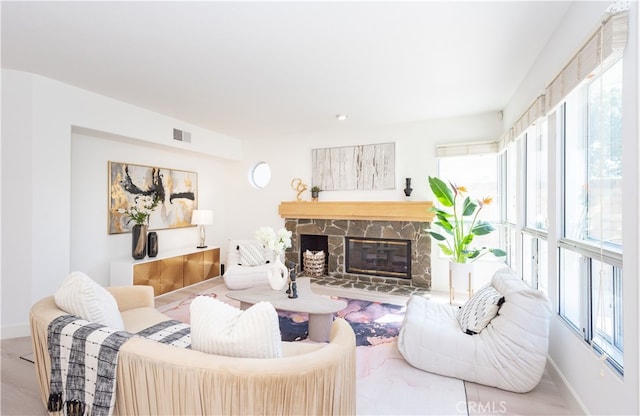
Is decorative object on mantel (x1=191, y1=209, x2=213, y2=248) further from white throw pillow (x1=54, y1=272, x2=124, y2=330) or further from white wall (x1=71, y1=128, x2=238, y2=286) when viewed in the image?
white throw pillow (x1=54, y1=272, x2=124, y2=330)

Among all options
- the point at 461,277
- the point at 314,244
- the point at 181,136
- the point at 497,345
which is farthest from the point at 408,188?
the point at 181,136

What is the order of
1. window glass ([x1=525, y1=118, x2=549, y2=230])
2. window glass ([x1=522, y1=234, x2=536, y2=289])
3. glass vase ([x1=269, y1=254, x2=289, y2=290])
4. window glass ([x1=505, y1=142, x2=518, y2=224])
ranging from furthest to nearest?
window glass ([x1=505, y1=142, x2=518, y2=224]), glass vase ([x1=269, y1=254, x2=289, y2=290]), window glass ([x1=522, y1=234, x2=536, y2=289]), window glass ([x1=525, y1=118, x2=549, y2=230])

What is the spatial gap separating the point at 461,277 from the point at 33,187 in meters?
5.03

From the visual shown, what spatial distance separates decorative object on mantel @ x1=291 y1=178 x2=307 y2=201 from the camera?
17.9 feet

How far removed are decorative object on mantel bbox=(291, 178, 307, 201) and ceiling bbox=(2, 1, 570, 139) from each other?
70.5 inches

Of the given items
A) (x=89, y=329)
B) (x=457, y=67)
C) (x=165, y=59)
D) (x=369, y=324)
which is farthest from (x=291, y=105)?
(x=89, y=329)

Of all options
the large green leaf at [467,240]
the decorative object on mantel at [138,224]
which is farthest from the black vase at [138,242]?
the large green leaf at [467,240]

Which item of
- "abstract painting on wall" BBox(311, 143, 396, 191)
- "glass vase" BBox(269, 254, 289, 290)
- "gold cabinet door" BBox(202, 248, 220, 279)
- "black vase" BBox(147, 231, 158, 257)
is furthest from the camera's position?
"gold cabinet door" BBox(202, 248, 220, 279)

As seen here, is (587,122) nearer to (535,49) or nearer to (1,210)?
(535,49)

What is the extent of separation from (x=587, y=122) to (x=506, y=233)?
244 centimetres

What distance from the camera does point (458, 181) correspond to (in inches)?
179

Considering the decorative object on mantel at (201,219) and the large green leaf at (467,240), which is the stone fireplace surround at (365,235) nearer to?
the large green leaf at (467,240)

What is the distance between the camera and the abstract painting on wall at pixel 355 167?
486cm

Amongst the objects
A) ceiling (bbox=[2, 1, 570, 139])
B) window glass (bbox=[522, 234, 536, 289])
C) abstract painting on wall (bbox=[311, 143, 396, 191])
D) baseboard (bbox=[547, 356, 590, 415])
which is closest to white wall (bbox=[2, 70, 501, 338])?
abstract painting on wall (bbox=[311, 143, 396, 191])
